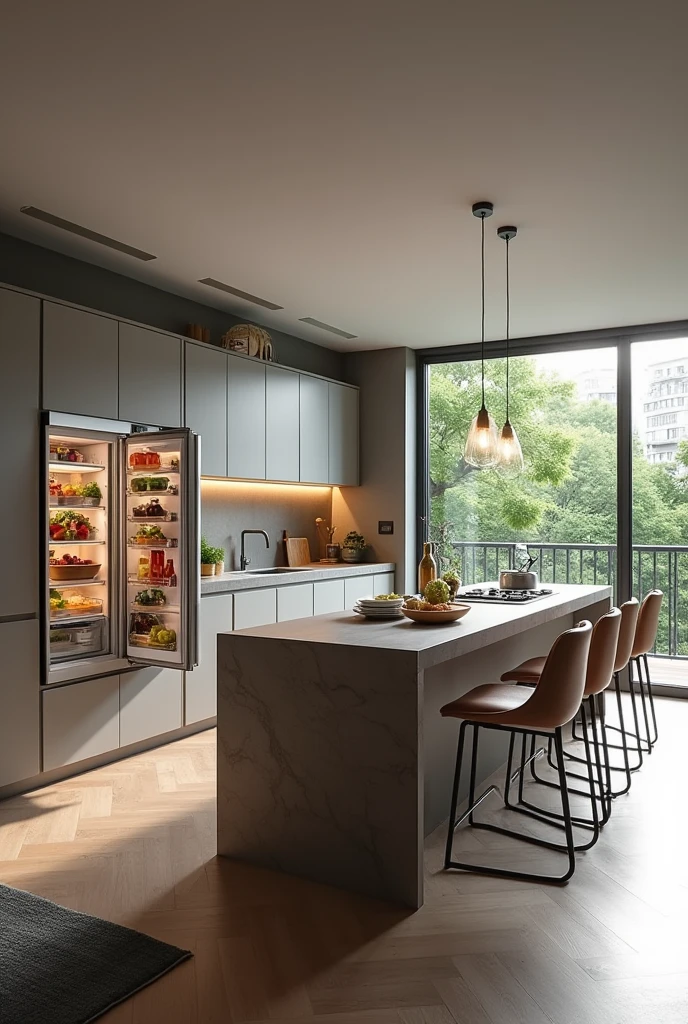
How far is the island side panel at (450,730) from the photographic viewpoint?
3.29 m

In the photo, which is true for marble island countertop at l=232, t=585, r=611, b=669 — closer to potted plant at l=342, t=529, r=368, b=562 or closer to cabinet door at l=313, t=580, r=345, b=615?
cabinet door at l=313, t=580, r=345, b=615

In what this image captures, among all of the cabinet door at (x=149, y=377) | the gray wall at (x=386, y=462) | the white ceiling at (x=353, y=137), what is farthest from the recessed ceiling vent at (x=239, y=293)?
the gray wall at (x=386, y=462)

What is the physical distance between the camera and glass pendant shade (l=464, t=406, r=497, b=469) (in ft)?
12.7

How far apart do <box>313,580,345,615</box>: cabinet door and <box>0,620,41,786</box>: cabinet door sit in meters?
2.30

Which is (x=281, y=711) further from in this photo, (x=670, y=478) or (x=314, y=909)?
(x=670, y=478)

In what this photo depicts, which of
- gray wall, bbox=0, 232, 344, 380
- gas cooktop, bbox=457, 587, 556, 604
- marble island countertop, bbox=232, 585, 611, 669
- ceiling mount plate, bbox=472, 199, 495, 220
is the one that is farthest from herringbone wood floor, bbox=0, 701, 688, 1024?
ceiling mount plate, bbox=472, 199, 495, 220

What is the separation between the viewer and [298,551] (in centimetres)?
646

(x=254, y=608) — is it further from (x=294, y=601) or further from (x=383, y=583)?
(x=383, y=583)

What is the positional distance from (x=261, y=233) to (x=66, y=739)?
2.72 meters

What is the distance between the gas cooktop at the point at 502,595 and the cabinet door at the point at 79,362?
2.14 metres

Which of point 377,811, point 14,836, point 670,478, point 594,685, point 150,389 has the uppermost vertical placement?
point 150,389

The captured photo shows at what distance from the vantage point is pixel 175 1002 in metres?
2.14

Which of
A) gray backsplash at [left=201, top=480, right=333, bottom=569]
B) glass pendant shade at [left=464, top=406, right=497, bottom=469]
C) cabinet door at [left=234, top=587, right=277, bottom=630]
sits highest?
glass pendant shade at [left=464, top=406, right=497, bottom=469]

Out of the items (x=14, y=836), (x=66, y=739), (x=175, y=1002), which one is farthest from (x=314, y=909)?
(x=66, y=739)
